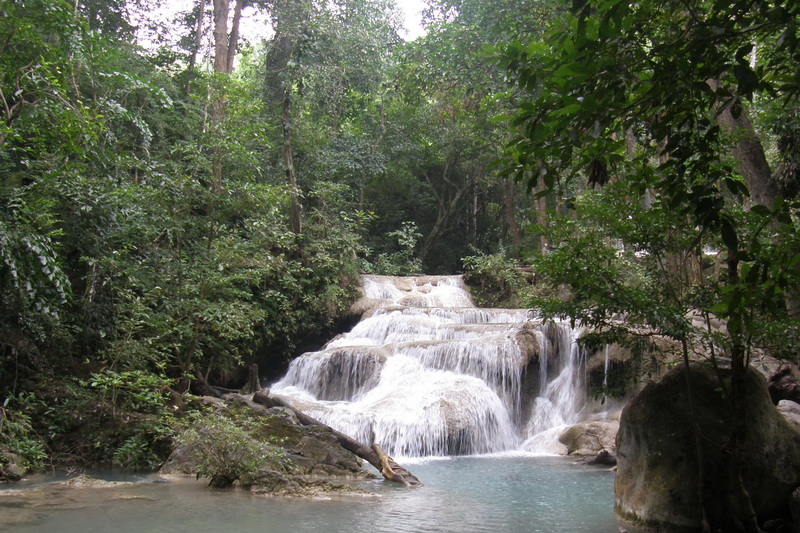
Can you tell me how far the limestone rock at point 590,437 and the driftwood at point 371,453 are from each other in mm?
3933

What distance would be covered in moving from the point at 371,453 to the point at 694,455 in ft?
14.5

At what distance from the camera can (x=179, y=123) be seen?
15727 mm

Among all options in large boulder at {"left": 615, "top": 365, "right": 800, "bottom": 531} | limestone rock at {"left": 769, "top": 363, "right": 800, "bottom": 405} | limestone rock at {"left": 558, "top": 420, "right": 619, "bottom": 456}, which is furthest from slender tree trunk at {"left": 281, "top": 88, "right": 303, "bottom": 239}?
large boulder at {"left": 615, "top": 365, "right": 800, "bottom": 531}

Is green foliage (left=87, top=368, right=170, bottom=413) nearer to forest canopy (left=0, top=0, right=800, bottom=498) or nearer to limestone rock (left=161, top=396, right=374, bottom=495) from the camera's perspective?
forest canopy (left=0, top=0, right=800, bottom=498)

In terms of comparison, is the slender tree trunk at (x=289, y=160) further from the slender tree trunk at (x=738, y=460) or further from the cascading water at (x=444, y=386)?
the slender tree trunk at (x=738, y=460)

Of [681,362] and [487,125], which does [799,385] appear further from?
[487,125]

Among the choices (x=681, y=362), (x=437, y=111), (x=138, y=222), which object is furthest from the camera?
(x=437, y=111)

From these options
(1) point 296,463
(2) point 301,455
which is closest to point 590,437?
(2) point 301,455

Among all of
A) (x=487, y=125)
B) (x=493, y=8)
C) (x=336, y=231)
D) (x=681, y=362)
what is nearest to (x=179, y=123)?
(x=336, y=231)

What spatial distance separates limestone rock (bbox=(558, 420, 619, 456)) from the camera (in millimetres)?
10305

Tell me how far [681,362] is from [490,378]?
22.9 ft

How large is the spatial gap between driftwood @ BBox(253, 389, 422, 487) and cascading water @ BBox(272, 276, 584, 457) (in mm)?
1243

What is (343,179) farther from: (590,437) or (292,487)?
(292,487)

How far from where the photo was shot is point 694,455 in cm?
505
